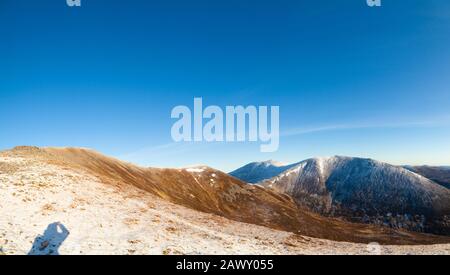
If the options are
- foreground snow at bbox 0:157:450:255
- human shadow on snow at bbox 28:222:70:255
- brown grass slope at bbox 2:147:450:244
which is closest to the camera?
human shadow on snow at bbox 28:222:70:255

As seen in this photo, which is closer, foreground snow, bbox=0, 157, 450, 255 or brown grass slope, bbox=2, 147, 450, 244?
foreground snow, bbox=0, 157, 450, 255

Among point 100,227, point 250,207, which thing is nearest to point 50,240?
point 100,227

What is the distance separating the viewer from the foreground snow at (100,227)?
722 inches

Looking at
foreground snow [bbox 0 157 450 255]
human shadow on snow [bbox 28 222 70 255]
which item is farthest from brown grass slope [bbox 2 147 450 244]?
human shadow on snow [bbox 28 222 70 255]

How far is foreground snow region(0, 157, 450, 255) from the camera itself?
60.1ft

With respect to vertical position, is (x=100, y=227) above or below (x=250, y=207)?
above

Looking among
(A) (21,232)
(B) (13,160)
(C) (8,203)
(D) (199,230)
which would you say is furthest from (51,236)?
(B) (13,160)

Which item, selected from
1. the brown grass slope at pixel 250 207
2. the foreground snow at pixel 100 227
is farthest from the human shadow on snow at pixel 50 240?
the brown grass slope at pixel 250 207

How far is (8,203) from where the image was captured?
2270cm

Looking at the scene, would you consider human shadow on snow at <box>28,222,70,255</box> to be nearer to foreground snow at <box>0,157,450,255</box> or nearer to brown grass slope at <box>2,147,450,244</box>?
foreground snow at <box>0,157,450,255</box>

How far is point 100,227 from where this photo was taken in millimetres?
21688

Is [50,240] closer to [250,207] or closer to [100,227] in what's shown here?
[100,227]

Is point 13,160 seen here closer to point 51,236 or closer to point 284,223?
point 51,236
